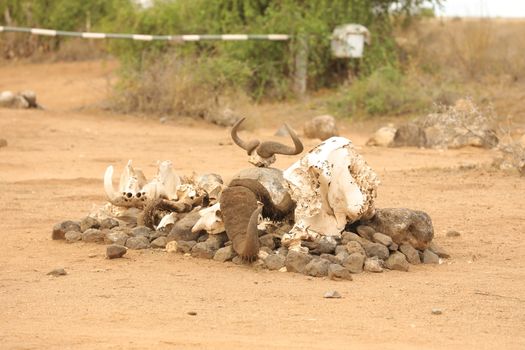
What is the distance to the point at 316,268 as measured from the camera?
255 inches

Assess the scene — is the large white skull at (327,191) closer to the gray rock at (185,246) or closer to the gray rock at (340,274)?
the gray rock at (340,274)

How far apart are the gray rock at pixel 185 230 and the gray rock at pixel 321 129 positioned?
8.11 metres

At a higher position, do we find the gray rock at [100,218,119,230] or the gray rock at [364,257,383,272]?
the gray rock at [364,257,383,272]

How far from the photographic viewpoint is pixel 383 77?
18.3 m

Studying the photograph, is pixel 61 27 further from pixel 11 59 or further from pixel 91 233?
pixel 91 233

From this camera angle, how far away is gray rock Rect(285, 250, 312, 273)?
6555 millimetres

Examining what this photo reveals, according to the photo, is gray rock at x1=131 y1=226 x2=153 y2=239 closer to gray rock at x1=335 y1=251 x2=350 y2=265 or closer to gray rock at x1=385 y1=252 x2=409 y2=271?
gray rock at x1=335 y1=251 x2=350 y2=265

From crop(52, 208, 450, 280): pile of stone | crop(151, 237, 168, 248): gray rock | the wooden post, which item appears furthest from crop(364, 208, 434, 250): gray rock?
the wooden post

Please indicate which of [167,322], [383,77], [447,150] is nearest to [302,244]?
[167,322]

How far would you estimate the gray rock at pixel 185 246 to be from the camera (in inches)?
277

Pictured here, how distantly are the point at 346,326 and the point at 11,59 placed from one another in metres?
23.4

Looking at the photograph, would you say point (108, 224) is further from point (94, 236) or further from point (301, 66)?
point (301, 66)

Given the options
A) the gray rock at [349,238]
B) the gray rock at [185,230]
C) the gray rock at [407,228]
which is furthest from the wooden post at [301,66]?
the gray rock at [349,238]

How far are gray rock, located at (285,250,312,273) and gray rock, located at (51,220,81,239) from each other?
179cm
